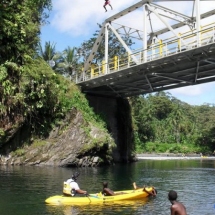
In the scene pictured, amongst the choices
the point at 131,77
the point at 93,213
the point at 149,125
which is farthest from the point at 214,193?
the point at 149,125

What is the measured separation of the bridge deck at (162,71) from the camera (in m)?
22.9

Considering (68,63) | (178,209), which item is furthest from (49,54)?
(178,209)

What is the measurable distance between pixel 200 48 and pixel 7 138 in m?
17.9

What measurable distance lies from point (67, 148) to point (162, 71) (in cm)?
1069

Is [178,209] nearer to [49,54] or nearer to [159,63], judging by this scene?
[159,63]

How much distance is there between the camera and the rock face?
3102 centimetres

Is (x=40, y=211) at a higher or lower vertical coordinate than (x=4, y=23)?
lower

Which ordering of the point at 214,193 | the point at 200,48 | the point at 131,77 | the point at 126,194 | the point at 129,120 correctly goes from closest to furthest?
the point at 126,194 → the point at 214,193 → the point at 200,48 → the point at 131,77 → the point at 129,120

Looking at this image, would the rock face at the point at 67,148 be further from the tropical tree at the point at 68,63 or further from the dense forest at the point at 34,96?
the tropical tree at the point at 68,63

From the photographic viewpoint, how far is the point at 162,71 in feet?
91.4

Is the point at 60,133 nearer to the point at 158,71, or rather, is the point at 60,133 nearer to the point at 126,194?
the point at 158,71

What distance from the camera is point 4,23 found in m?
13.7

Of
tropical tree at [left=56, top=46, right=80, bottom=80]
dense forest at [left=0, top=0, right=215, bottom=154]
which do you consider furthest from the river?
tropical tree at [left=56, top=46, right=80, bottom=80]

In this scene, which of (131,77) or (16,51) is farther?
(131,77)
